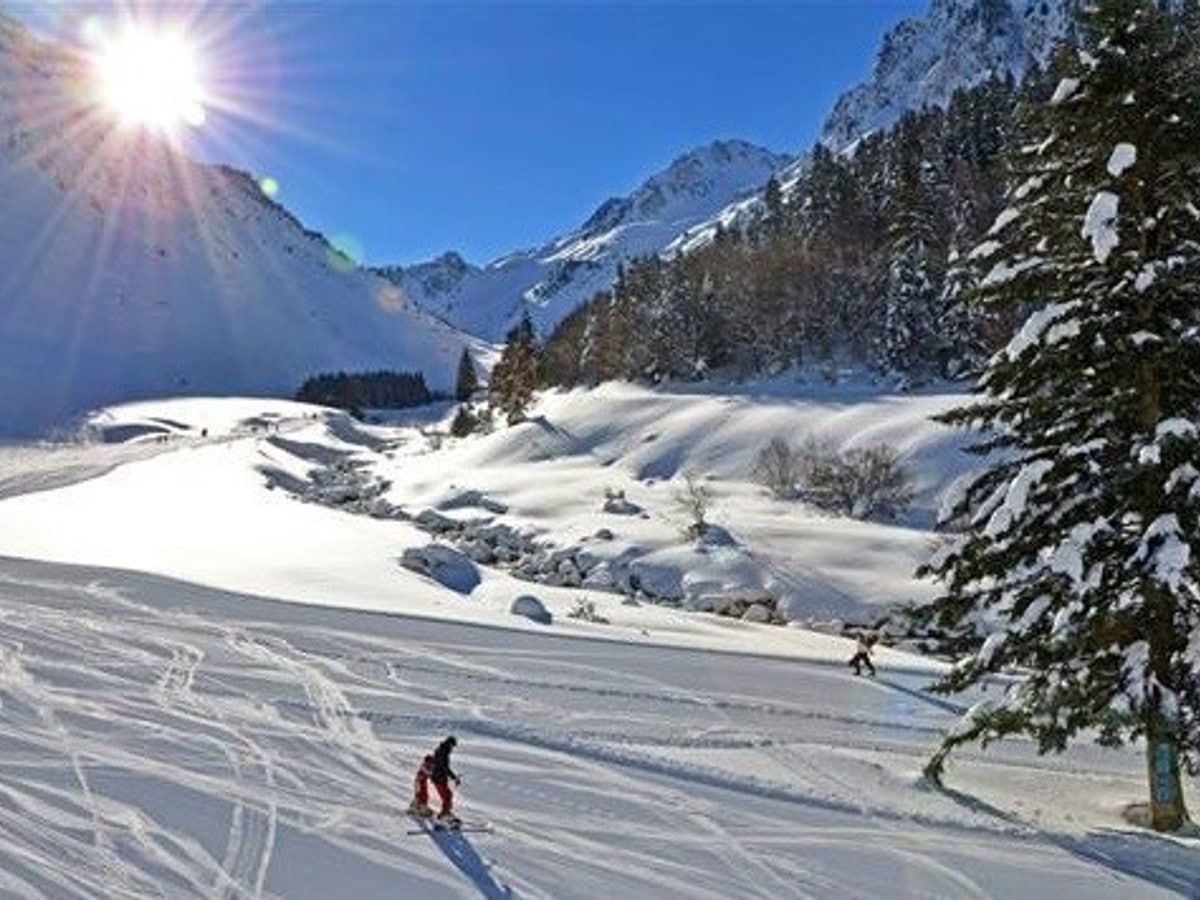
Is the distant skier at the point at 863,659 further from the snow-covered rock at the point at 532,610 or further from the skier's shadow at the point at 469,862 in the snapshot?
the skier's shadow at the point at 469,862

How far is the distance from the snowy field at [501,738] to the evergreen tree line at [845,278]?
27.1 m

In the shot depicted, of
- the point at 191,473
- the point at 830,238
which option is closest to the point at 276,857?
the point at 191,473

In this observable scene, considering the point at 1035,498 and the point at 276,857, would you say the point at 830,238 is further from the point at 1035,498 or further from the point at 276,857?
the point at 276,857

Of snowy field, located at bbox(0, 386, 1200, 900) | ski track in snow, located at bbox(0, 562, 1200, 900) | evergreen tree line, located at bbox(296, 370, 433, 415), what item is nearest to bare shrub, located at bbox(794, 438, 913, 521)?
snowy field, located at bbox(0, 386, 1200, 900)

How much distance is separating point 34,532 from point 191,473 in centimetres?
2994

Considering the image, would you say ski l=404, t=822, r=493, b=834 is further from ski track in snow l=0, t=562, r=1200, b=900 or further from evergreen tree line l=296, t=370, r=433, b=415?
evergreen tree line l=296, t=370, r=433, b=415

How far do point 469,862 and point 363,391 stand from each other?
569 feet

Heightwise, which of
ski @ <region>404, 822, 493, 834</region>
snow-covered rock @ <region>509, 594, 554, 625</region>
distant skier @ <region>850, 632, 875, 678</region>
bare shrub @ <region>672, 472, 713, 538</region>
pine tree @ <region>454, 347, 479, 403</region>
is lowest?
ski @ <region>404, 822, 493, 834</region>

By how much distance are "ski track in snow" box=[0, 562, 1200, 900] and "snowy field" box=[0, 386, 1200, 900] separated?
63 mm

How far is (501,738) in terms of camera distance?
19.4 metres

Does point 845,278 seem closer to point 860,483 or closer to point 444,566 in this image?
point 860,483

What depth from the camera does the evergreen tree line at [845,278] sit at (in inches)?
2827

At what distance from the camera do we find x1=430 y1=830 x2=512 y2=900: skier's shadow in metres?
12.9

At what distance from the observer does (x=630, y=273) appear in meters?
102
